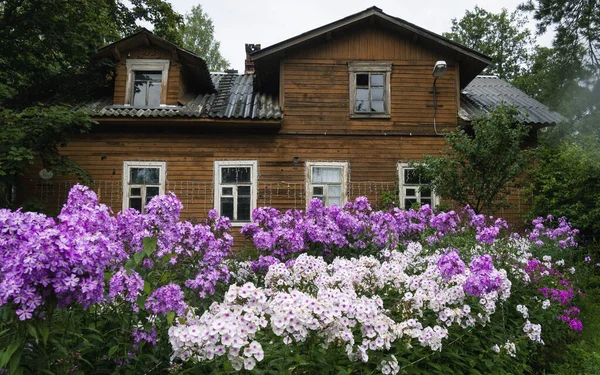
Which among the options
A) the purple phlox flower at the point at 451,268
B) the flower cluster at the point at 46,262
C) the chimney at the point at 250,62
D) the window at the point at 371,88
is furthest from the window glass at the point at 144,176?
the flower cluster at the point at 46,262

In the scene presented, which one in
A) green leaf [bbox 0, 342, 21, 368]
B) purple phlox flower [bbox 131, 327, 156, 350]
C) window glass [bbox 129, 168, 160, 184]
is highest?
window glass [bbox 129, 168, 160, 184]

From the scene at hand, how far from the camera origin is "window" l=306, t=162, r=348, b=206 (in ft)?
42.4

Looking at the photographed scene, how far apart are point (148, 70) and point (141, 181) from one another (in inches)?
131

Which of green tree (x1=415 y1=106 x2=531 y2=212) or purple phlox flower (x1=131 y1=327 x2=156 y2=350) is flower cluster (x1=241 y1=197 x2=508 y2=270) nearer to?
purple phlox flower (x1=131 y1=327 x2=156 y2=350)

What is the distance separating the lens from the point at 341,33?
13.4 metres

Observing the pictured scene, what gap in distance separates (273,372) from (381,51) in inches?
474

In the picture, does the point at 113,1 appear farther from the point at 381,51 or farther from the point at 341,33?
the point at 381,51

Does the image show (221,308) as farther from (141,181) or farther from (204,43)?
(204,43)

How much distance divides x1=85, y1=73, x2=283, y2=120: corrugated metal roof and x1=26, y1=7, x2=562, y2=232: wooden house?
7 cm

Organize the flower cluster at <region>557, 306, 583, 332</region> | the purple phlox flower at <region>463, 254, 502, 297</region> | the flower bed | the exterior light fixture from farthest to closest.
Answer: the exterior light fixture → the flower cluster at <region>557, 306, 583, 332</region> → the purple phlox flower at <region>463, 254, 502, 297</region> → the flower bed

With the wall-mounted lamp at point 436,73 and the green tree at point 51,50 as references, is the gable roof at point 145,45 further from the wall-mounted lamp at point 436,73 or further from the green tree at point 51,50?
the wall-mounted lamp at point 436,73

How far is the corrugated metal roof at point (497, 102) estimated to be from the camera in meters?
13.1

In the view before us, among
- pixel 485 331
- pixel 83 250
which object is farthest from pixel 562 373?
pixel 83 250

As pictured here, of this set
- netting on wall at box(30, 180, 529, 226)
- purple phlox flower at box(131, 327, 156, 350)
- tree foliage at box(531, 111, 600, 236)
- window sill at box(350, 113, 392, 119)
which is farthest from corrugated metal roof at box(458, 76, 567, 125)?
purple phlox flower at box(131, 327, 156, 350)
